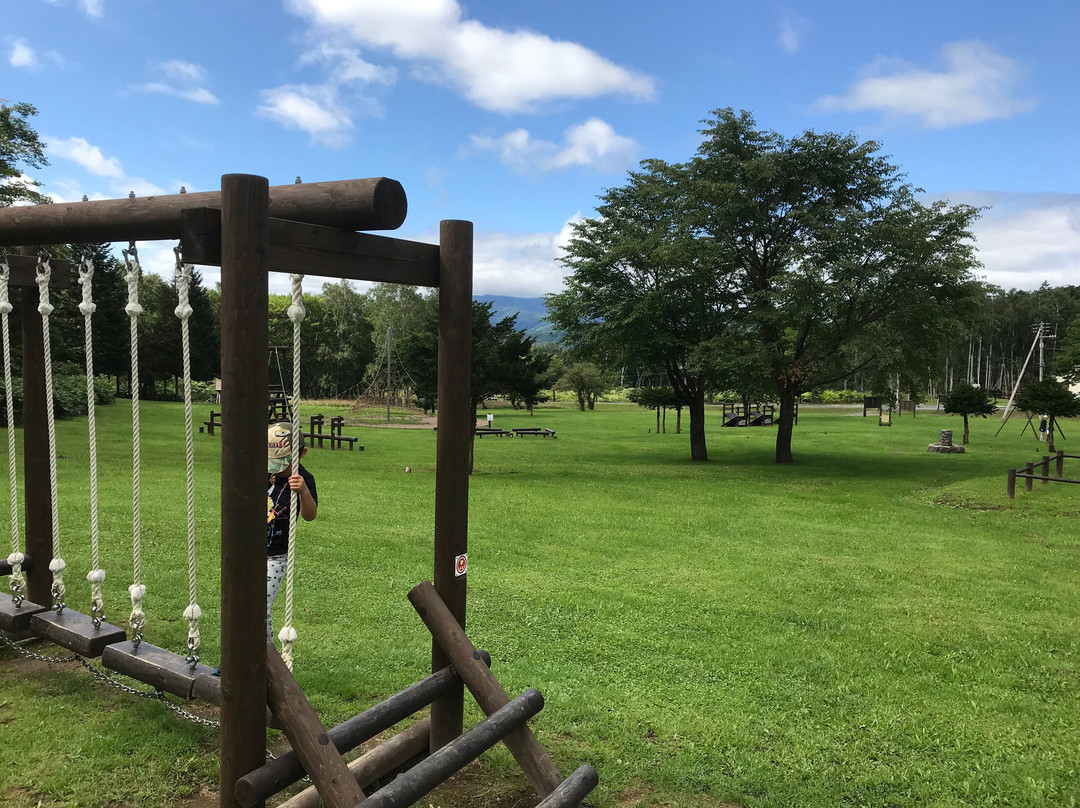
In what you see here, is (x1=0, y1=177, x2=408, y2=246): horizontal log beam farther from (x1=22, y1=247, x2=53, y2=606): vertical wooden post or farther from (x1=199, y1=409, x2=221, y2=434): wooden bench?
(x1=199, y1=409, x2=221, y2=434): wooden bench

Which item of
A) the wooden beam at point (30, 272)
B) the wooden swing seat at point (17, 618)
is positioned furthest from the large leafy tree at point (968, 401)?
the wooden swing seat at point (17, 618)

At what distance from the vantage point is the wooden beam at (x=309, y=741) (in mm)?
2791

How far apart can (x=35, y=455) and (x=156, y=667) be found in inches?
92.1

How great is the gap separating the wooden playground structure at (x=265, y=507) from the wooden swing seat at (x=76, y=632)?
0.02m

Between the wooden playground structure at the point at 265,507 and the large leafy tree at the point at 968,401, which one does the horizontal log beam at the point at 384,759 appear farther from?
the large leafy tree at the point at 968,401

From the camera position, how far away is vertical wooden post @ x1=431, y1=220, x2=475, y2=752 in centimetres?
360

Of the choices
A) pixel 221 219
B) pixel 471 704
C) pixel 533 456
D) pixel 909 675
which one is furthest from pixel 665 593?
pixel 533 456

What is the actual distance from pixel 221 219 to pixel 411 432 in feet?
102

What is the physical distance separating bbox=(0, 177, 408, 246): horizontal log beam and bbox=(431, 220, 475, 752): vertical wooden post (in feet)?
1.82

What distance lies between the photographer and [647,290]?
23.2 m

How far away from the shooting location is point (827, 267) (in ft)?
69.0

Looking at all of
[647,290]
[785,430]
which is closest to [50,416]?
[647,290]

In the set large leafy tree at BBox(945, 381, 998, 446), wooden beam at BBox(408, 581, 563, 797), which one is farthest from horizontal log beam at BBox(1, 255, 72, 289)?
large leafy tree at BBox(945, 381, 998, 446)

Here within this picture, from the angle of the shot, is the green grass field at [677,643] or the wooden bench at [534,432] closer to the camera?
the green grass field at [677,643]
